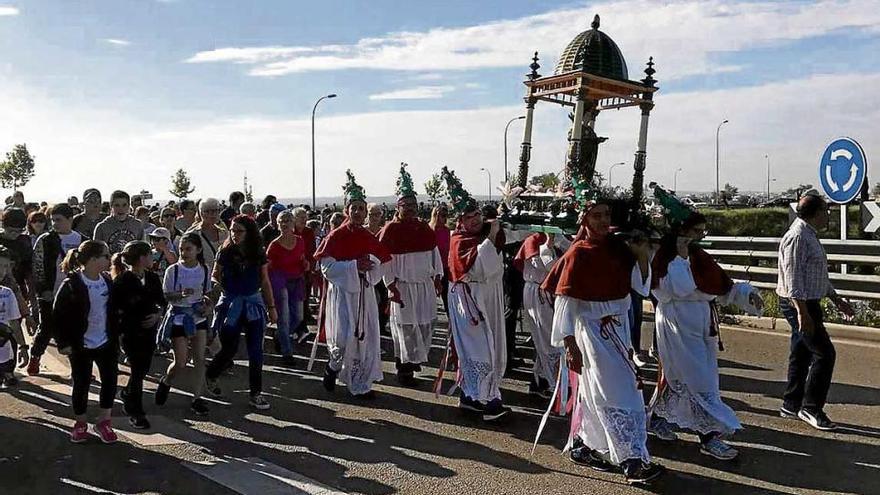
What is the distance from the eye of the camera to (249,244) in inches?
288

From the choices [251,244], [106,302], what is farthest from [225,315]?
[106,302]

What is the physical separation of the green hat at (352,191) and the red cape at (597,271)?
3.39 m

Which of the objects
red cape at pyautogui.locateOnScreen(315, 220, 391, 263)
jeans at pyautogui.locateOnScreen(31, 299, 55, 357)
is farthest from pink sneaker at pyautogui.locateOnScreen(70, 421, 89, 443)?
red cape at pyautogui.locateOnScreen(315, 220, 391, 263)

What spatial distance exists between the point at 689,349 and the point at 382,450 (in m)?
2.37

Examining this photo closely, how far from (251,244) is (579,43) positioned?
33.2ft

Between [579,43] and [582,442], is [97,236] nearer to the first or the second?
[582,442]

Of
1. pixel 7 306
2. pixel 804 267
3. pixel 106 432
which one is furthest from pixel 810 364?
pixel 7 306

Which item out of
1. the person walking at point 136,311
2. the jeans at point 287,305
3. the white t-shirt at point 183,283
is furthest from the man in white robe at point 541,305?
the person walking at point 136,311

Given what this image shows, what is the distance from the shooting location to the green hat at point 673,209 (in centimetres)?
598

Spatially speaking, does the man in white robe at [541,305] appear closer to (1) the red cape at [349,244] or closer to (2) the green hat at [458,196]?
(2) the green hat at [458,196]

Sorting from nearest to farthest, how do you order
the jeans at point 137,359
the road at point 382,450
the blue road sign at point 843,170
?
the road at point 382,450, the jeans at point 137,359, the blue road sign at point 843,170

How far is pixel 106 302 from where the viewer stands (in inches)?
243

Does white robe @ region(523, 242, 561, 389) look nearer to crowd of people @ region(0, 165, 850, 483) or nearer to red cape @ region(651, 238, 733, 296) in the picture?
crowd of people @ region(0, 165, 850, 483)

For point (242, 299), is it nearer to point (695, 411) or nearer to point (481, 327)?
point (481, 327)
